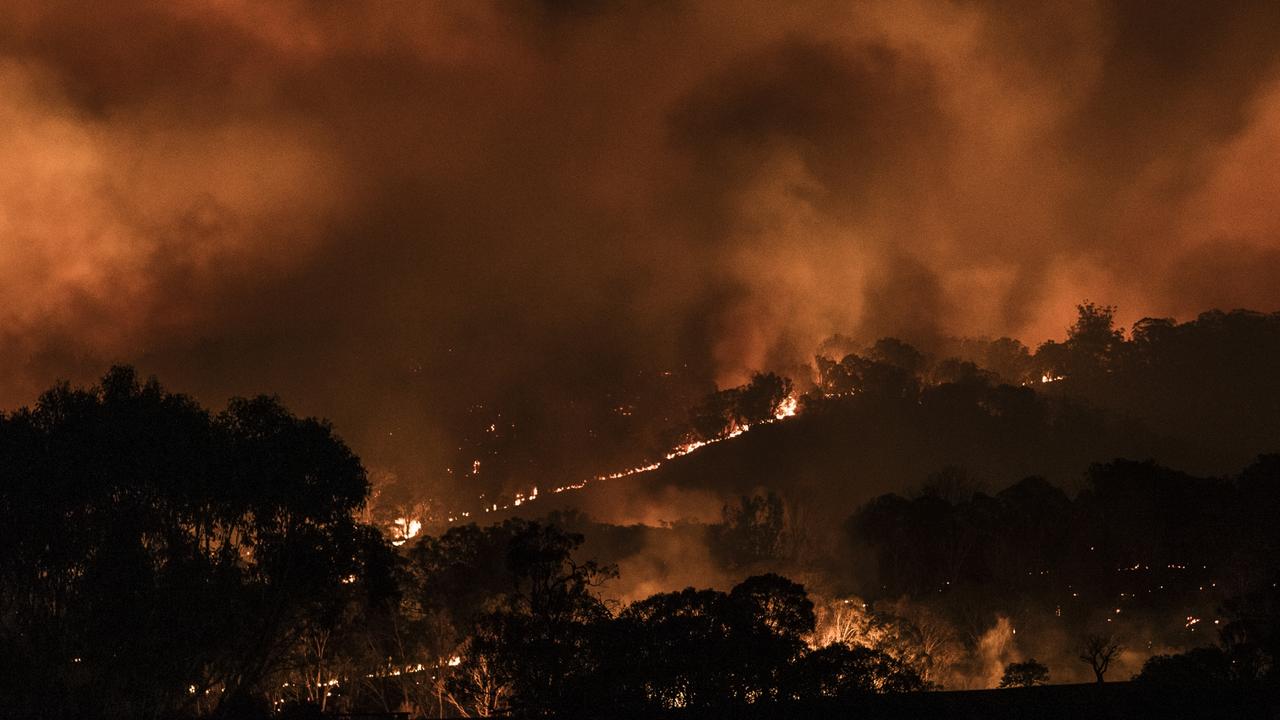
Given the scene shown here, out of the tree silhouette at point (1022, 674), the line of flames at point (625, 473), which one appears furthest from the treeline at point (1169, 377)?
the tree silhouette at point (1022, 674)

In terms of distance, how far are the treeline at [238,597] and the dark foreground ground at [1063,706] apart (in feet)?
3.13

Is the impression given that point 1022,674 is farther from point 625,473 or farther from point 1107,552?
point 625,473

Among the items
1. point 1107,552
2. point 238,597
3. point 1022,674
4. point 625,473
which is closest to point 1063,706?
point 1022,674

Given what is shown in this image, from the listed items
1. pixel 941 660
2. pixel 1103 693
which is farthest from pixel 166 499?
pixel 941 660

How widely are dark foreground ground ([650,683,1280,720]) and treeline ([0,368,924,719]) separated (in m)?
0.95

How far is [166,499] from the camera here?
34.6 meters

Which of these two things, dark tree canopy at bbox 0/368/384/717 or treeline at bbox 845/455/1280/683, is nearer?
dark tree canopy at bbox 0/368/384/717

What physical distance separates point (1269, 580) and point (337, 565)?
40224mm

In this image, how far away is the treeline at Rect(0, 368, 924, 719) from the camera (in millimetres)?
32219

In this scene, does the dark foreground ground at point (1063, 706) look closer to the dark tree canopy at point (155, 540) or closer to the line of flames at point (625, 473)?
the dark tree canopy at point (155, 540)

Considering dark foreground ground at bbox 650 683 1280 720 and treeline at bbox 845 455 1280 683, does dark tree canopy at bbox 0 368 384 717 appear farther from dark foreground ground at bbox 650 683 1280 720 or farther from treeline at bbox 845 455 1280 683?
treeline at bbox 845 455 1280 683

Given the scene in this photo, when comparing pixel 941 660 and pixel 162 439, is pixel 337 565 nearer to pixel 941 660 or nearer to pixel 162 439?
pixel 162 439

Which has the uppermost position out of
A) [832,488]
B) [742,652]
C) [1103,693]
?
[832,488]

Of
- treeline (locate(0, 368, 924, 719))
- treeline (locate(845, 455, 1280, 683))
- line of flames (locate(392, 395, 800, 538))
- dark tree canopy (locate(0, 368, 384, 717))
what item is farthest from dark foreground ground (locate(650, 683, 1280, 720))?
line of flames (locate(392, 395, 800, 538))
